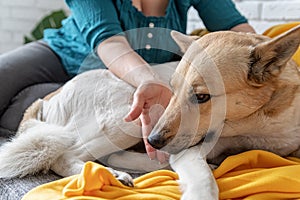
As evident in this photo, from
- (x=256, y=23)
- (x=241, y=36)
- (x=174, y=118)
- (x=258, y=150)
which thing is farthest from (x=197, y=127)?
(x=256, y=23)

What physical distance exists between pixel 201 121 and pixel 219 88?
0.10 meters

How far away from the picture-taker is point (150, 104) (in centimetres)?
129

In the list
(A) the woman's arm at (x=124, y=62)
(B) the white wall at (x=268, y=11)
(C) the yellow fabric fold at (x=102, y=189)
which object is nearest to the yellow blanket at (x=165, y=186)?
(C) the yellow fabric fold at (x=102, y=189)

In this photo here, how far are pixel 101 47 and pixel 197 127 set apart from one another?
2.03 ft

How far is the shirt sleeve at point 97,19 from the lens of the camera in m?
1.64

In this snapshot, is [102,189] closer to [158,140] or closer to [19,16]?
[158,140]

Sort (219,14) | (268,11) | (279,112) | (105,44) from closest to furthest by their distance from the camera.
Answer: (279,112), (105,44), (219,14), (268,11)

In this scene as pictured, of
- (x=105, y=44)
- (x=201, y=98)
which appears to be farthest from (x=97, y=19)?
(x=201, y=98)

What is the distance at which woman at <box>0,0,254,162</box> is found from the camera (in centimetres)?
158

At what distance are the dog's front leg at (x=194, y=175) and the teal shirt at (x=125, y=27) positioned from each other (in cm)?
59

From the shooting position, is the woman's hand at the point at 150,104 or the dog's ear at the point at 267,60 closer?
the dog's ear at the point at 267,60

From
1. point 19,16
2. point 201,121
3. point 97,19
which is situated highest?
point 97,19

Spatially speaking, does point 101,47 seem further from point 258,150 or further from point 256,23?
point 256,23

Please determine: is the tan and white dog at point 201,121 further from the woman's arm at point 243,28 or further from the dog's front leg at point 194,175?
the woman's arm at point 243,28
